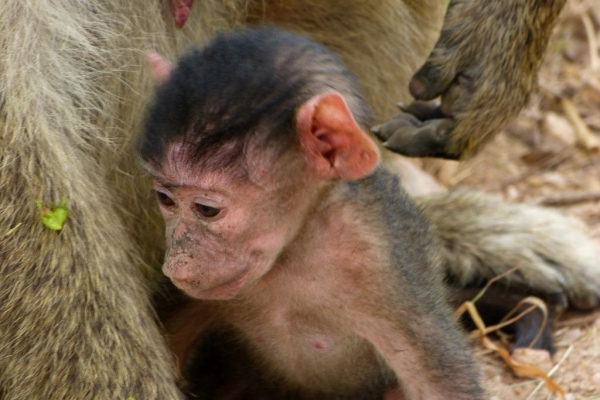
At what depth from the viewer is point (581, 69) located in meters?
6.98

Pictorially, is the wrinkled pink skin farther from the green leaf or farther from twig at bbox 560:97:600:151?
twig at bbox 560:97:600:151

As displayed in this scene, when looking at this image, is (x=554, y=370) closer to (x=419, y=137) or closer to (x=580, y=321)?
(x=580, y=321)

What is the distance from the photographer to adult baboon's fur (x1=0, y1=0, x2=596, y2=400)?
322cm

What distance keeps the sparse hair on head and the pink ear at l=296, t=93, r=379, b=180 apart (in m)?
0.06

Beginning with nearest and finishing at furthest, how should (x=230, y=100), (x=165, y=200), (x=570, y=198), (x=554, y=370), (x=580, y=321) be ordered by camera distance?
(x=230, y=100)
(x=165, y=200)
(x=554, y=370)
(x=580, y=321)
(x=570, y=198)

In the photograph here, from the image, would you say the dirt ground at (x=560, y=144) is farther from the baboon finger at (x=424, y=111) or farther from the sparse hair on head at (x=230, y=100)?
the sparse hair on head at (x=230, y=100)

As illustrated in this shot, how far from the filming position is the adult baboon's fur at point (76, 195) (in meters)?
3.22

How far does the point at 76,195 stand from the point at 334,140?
840 millimetres

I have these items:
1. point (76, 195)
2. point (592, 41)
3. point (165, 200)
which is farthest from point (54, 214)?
point (592, 41)

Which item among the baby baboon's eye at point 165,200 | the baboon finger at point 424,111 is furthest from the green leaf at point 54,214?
the baboon finger at point 424,111

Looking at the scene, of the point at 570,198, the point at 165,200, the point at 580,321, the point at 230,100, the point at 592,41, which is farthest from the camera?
the point at 592,41

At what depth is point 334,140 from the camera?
2.99 meters

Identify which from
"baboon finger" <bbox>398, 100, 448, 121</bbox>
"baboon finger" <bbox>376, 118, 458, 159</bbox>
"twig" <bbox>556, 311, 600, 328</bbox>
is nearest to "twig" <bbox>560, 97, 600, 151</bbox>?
"twig" <bbox>556, 311, 600, 328</bbox>

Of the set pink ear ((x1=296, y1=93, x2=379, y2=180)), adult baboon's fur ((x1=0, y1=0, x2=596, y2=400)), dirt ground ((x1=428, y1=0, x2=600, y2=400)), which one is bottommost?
dirt ground ((x1=428, y1=0, x2=600, y2=400))
